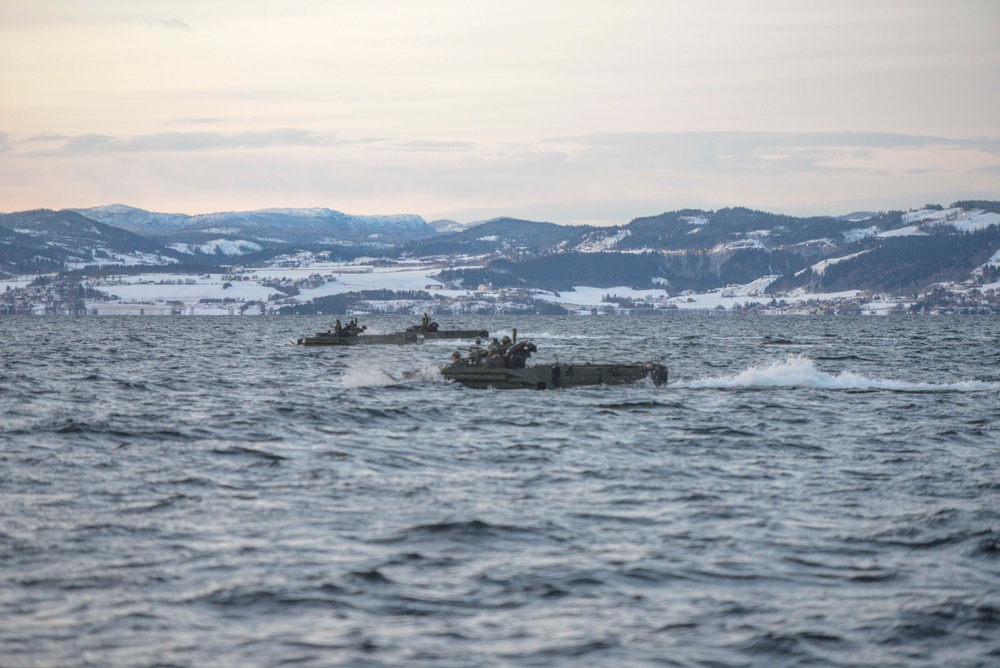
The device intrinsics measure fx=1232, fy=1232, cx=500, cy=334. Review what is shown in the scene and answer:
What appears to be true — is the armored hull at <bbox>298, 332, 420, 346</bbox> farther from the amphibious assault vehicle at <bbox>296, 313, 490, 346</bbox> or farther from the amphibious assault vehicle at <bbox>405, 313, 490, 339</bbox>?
the amphibious assault vehicle at <bbox>405, 313, 490, 339</bbox>

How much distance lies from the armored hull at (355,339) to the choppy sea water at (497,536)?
50.3 metres

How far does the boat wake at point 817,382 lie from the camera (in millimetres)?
48250

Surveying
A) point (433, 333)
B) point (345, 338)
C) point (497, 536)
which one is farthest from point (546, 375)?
point (433, 333)

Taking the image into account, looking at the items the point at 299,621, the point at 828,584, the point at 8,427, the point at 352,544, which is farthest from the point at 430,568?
the point at 8,427

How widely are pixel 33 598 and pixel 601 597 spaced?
706 centimetres

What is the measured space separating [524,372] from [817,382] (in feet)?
42.5

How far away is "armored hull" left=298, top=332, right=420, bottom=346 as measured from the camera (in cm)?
8925

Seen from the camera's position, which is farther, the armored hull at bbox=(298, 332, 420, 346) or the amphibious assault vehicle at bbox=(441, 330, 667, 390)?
the armored hull at bbox=(298, 332, 420, 346)

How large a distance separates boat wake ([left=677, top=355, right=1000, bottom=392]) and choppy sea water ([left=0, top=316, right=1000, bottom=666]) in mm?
10559

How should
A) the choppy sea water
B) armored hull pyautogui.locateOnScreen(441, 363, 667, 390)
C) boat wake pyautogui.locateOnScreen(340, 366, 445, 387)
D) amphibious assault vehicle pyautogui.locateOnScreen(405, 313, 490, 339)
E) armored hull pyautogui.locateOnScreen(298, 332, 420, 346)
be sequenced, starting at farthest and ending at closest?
amphibious assault vehicle pyautogui.locateOnScreen(405, 313, 490, 339), armored hull pyautogui.locateOnScreen(298, 332, 420, 346), boat wake pyautogui.locateOnScreen(340, 366, 445, 387), armored hull pyautogui.locateOnScreen(441, 363, 667, 390), the choppy sea water

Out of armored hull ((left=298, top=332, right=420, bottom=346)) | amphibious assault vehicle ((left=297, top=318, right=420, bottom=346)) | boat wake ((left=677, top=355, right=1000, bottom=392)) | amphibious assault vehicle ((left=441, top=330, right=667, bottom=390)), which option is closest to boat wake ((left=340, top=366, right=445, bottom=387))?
amphibious assault vehicle ((left=441, top=330, right=667, bottom=390))

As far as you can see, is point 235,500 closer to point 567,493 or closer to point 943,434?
point 567,493

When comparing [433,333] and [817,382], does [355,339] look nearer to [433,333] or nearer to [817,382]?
[433,333]

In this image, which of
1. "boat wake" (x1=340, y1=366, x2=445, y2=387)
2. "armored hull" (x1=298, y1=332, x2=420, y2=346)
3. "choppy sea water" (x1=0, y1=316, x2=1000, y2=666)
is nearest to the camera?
"choppy sea water" (x1=0, y1=316, x2=1000, y2=666)
